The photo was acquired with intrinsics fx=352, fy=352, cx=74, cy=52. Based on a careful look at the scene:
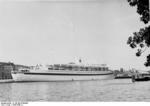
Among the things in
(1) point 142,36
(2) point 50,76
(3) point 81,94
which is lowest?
(3) point 81,94

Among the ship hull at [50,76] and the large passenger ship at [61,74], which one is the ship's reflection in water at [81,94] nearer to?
the large passenger ship at [61,74]

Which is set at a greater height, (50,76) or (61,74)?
(61,74)

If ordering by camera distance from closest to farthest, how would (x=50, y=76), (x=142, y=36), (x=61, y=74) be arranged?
1. (x=142, y=36)
2. (x=50, y=76)
3. (x=61, y=74)

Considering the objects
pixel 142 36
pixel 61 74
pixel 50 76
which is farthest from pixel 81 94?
pixel 61 74

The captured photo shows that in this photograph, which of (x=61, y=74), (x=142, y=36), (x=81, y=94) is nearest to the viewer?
(x=142, y=36)

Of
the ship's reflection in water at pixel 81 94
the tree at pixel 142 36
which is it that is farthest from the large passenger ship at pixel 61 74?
the tree at pixel 142 36

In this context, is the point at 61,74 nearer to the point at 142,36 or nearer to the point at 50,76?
the point at 50,76

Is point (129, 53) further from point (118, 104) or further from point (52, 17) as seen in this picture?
point (52, 17)

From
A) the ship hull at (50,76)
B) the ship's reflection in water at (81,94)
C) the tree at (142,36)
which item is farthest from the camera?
the ship hull at (50,76)

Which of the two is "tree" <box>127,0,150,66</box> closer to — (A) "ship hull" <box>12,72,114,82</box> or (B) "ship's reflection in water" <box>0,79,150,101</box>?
(B) "ship's reflection in water" <box>0,79,150,101</box>

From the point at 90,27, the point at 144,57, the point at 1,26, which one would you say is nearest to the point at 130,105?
the point at 144,57
